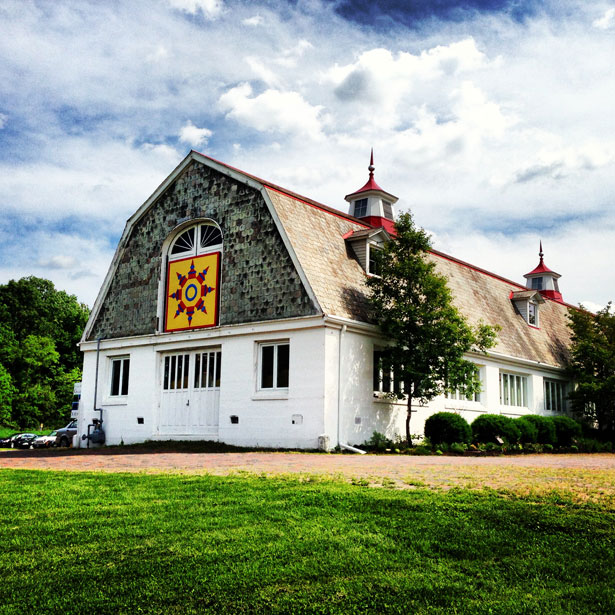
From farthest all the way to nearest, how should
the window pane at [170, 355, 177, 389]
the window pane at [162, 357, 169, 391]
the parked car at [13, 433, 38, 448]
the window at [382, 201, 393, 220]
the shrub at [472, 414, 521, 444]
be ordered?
the parked car at [13, 433, 38, 448] → the window at [382, 201, 393, 220] → the window pane at [162, 357, 169, 391] → the window pane at [170, 355, 177, 389] → the shrub at [472, 414, 521, 444]

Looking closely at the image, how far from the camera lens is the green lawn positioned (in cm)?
418

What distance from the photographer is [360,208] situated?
30406 mm

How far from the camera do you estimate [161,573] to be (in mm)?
4656

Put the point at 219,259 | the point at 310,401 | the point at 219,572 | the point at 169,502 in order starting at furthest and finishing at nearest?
1. the point at 219,259
2. the point at 310,401
3. the point at 169,502
4. the point at 219,572

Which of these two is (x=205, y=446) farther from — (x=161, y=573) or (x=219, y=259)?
(x=161, y=573)

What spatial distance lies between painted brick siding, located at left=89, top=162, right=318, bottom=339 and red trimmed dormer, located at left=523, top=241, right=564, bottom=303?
2746 cm

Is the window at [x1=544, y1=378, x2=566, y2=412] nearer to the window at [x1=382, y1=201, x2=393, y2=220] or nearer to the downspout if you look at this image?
the window at [x1=382, y1=201, x2=393, y2=220]

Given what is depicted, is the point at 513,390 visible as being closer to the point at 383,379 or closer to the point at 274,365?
the point at 383,379

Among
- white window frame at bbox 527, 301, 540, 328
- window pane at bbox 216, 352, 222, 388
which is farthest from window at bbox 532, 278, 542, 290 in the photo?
window pane at bbox 216, 352, 222, 388

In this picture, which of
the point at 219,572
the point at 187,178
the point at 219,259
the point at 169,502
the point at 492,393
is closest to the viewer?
the point at 219,572

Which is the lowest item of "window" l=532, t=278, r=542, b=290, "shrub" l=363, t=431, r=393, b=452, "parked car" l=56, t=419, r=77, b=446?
"parked car" l=56, t=419, r=77, b=446

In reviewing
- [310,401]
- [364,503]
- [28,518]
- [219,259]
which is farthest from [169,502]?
[219,259]

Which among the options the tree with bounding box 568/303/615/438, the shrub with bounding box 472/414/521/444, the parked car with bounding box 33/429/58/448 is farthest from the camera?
the parked car with bounding box 33/429/58/448

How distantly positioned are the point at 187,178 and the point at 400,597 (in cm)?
1824
